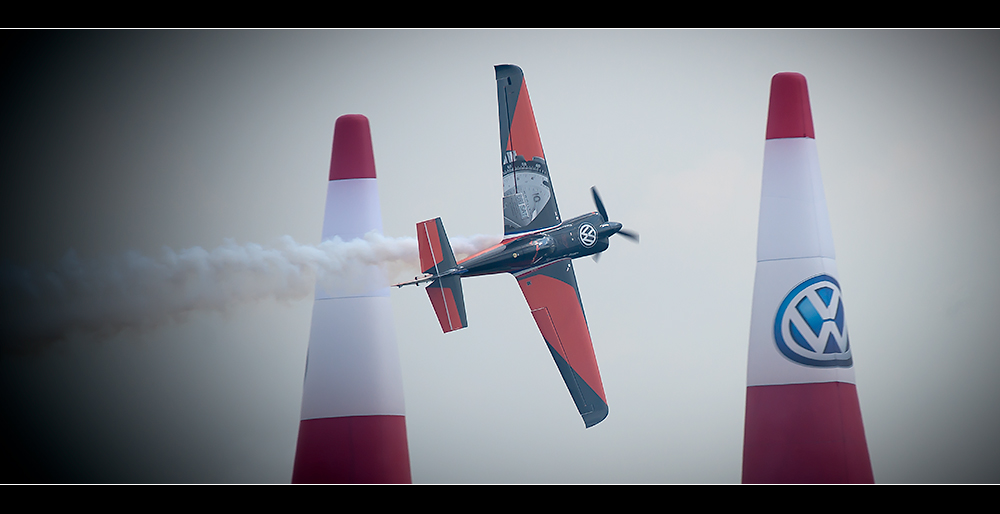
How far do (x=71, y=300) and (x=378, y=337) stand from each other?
482cm

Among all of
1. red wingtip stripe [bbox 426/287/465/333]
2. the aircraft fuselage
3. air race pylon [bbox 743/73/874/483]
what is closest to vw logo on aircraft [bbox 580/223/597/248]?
the aircraft fuselage

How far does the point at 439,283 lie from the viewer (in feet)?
51.3

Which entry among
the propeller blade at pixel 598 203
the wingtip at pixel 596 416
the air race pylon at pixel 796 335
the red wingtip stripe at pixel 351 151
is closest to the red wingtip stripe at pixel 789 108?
the air race pylon at pixel 796 335

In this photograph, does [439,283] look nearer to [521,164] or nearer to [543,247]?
[543,247]

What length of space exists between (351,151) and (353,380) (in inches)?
146

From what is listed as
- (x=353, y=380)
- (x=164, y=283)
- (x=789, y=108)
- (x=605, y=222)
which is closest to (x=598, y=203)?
(x=605, y=222)

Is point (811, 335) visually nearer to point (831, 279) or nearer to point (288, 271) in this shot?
point (831, 279)

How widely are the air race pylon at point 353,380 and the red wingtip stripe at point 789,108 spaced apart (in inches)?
254

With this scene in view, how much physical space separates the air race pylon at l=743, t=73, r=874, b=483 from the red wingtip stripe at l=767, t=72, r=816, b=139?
2 cm

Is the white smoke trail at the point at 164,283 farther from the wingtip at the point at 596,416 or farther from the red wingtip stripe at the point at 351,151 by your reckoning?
the wingtip at the point at 596,416

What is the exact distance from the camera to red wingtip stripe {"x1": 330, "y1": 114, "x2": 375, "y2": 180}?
48.1 ft

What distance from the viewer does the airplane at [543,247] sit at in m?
16.5
